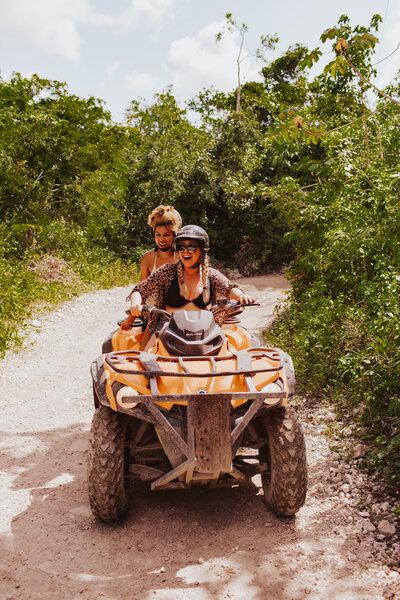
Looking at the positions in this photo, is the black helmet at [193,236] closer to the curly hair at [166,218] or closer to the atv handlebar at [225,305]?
the atv handlebar at [225,305]

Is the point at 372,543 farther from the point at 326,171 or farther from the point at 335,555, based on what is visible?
the point at 326,171

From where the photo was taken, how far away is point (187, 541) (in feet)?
9.50

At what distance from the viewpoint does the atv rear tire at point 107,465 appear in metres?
2.85

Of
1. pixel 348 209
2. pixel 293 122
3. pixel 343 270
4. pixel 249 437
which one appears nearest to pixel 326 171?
pixel 348 209

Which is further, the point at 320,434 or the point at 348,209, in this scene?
the point at 348,209

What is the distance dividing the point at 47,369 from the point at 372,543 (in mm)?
5075

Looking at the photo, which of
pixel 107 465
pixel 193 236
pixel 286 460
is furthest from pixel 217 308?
pixel 107 465

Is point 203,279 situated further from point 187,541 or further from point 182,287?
point 187,541

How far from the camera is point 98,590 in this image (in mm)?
2469

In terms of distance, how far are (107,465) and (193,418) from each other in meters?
0.65

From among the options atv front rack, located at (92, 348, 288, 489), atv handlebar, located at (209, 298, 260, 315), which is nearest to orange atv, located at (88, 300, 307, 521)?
atv front rack, located at (92, 348, 288, 489)

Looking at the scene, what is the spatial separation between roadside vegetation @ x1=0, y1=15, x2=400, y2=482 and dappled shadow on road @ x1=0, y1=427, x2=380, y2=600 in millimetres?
910

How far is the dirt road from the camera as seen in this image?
97.5 inches

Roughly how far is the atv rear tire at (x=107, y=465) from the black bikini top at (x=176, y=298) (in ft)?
3.36
